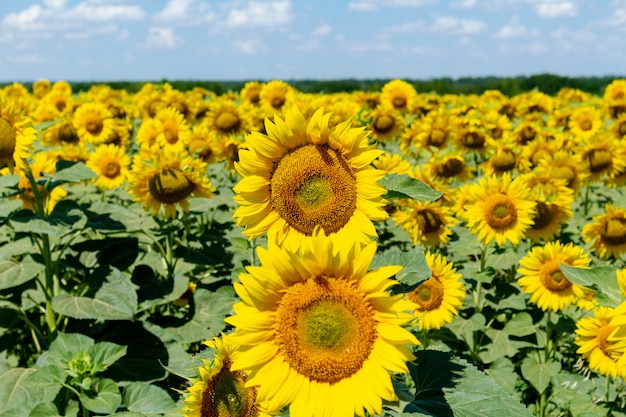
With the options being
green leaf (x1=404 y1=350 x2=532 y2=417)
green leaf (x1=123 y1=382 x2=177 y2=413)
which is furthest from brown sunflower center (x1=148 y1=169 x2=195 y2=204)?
green leaf (x1=404 y1=350 x2=532 y2=417)

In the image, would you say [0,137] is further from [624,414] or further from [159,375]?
[624,414]

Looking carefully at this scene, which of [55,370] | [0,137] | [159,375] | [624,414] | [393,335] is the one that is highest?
[0,137]

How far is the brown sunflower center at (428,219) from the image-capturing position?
4547 mm

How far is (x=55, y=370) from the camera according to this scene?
2801 mm

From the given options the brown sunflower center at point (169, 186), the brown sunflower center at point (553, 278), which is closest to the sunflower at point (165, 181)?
the brown sunflower center at point (169, 186)

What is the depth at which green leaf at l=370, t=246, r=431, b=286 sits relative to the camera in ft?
6.13

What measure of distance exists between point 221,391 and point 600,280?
133 cm

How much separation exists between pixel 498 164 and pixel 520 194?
1.77 metres

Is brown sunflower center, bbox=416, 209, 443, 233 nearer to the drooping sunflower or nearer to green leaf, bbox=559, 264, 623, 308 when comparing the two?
the drooping sunflower

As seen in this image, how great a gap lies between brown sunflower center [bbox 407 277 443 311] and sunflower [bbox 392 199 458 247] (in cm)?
73

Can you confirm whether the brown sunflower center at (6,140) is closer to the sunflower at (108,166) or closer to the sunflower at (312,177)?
the sunflower at (312,177)

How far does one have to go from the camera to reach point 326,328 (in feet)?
5.08

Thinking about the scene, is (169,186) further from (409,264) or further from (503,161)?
(503,161)

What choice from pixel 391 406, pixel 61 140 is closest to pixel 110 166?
pixel 61 140
